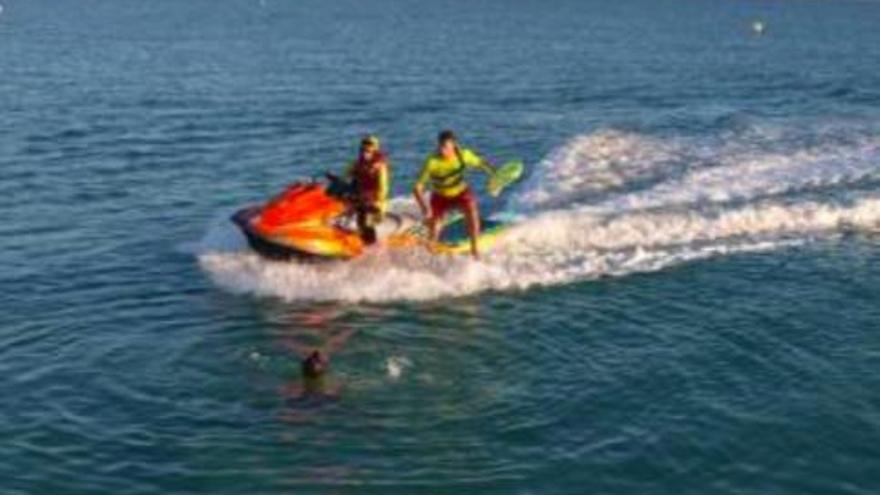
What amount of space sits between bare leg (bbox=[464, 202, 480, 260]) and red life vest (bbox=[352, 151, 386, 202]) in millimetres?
1553

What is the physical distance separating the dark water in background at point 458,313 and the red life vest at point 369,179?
3.16 ft

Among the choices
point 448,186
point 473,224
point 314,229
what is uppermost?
point 448,186

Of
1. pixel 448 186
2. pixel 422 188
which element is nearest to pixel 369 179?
pixel 422 188

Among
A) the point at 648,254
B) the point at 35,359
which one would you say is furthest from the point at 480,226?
the point at 35,359

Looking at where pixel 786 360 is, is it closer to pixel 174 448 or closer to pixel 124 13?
pixel 174 448

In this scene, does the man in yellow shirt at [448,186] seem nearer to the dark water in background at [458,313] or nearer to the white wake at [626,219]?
the white wake at [626,219]

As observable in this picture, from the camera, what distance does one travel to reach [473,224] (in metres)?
19.2

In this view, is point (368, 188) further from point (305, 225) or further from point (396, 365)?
point (396, 365)

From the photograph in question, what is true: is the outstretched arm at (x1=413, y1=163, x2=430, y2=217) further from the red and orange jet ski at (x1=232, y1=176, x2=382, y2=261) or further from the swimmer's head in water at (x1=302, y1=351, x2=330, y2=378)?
the swimmer's head in water at (x1=302, y1=351, x2=330, y2=378)

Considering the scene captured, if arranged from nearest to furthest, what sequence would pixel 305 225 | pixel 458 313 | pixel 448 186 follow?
1. pixel 458 313
2. pixel 305 225
3. pixel 448 186

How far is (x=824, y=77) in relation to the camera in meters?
51.8

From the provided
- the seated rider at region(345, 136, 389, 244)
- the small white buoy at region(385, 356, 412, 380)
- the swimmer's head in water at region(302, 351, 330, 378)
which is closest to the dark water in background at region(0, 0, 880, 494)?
the small white buoy at region(385, 356, 412, 380)

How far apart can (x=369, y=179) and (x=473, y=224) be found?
188 cm

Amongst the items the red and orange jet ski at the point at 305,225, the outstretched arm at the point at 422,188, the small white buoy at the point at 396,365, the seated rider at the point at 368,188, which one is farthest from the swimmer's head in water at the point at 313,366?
the outstretched arm at the point at 422,188
